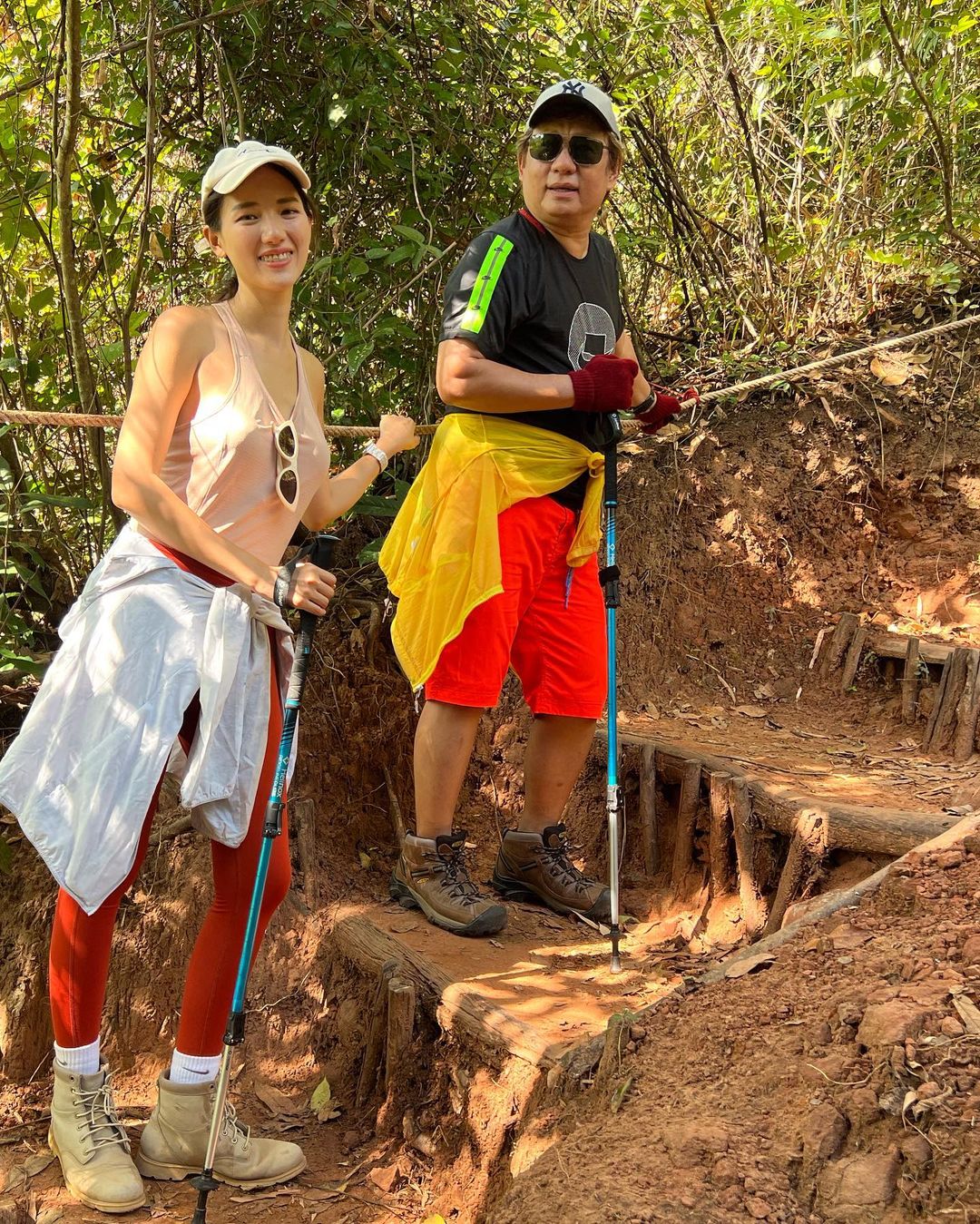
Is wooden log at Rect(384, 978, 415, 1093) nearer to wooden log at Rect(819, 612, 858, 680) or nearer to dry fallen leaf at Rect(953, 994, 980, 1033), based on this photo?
dry fallen leaf at Rect(953, 994, 980, 1033)

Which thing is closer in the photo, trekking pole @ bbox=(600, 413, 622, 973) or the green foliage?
trekking pole @ bbox=(600, 413, 622, 973)

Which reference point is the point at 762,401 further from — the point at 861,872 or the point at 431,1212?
the point at 431,1212

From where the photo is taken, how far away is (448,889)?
3.73 metres

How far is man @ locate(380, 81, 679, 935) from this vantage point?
336 centimetres

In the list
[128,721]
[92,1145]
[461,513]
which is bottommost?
[92,1145]

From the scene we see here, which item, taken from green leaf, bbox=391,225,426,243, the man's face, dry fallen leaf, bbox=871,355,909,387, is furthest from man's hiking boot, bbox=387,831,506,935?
dry fallen leaf, bbox=871,355,909,387

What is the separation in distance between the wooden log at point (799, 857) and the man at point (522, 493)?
2.49ft

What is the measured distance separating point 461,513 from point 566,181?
3.29 feet

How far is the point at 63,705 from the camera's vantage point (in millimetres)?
2588

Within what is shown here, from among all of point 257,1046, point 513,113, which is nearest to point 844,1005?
point 257,1046

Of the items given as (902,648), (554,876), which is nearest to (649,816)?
(554,876)

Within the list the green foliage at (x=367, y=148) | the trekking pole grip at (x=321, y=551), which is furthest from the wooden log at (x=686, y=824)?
the trekking pole grip at (x=321, y=551)

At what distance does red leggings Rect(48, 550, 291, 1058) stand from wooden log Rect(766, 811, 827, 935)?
67.8 inches

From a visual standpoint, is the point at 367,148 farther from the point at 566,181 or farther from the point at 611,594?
the point at 611,594
